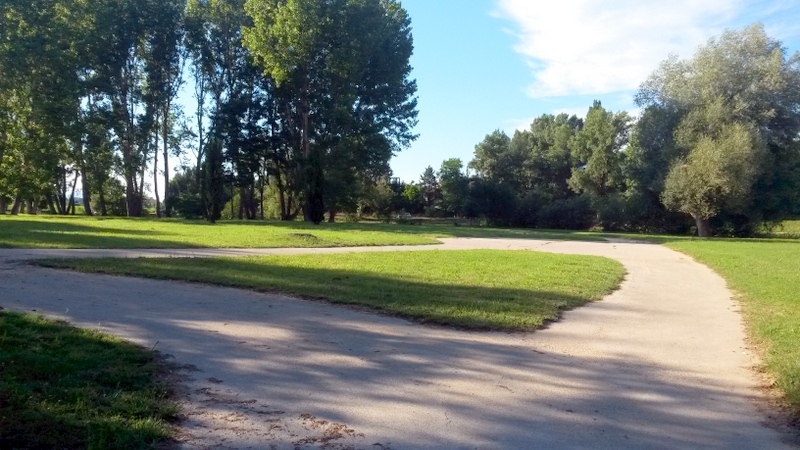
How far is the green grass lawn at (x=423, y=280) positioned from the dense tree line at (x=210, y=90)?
75.3 ft

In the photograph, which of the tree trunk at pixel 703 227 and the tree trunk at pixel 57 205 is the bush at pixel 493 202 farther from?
the tree trunk at pixel 57 205

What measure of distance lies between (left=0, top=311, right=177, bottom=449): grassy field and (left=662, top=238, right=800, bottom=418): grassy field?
5.40 m

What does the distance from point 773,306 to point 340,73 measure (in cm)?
3654

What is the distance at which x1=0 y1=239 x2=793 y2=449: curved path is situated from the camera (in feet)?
16.2

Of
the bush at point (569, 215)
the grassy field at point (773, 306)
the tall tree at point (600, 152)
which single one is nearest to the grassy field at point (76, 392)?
the grassy field at point (773, 306)

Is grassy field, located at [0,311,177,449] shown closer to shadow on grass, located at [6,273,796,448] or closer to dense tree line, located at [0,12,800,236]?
shadow on grass, located at [6,273,796,448]

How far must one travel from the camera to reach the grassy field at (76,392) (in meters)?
4.26

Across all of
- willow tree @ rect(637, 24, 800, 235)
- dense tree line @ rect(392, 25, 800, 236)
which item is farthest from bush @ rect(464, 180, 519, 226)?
willow tree @ rect(637, 24, 800, 235)

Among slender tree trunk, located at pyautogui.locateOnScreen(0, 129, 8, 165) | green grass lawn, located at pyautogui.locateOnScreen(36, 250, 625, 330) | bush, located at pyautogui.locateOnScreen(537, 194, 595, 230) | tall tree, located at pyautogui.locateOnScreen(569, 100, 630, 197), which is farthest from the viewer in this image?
tall tree, located at pyautogui.locateOnScreen(569, 100, 630, 197)

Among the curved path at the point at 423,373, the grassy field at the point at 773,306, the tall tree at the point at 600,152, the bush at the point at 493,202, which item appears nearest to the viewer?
the curved path at the point at 423,373

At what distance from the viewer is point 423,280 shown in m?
12.6

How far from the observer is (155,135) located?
1955 inches

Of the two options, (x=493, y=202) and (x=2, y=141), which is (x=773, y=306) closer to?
(x=493, y=202)

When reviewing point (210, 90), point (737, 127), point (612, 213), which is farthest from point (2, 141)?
point (737, 127)
